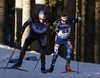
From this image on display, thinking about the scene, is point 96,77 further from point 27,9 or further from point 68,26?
point 27,9

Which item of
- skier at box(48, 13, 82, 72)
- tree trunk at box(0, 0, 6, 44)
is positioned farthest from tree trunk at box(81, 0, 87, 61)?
skier at box(48, 13, 82, 72)

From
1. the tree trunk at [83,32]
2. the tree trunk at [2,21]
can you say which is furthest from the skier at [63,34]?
the tree trunk at [83,32]

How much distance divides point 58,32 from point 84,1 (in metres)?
7.29

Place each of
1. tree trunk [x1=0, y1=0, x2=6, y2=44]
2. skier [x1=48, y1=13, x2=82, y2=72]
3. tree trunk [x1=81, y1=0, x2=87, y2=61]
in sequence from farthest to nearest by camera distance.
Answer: tree trunk [x1=81, y1=0, x2=87, y2=61] → tree trunk [x1=0, y1=0, x2=6, y2=44] → skier [x1=48, y1=13, x2=82, y2=72]

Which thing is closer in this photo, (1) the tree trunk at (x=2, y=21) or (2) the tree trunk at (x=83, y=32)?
(1) the tree trunk at (x=2, y=21)

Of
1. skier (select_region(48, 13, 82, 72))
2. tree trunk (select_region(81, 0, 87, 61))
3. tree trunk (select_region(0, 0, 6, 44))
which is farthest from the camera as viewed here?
tree trunk (select_region(81, 0, 87, 61))

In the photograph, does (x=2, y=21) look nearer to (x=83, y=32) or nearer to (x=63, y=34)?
(x=83, y=32)


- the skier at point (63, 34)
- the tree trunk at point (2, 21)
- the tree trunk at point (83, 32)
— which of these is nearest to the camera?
the skier at point (63, 34)

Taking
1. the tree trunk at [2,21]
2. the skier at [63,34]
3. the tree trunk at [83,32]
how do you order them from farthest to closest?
the tree trunk at [83,32] → the tree trunk at [2,21] → the skier at [63,34]

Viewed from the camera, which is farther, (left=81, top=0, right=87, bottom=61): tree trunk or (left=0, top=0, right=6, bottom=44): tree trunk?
(left=81, top=0, right=87, bottom=61): tree trunk

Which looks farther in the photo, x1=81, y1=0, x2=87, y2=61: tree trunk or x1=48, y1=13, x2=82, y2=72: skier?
x1=81, y1=0, x2=87, y2=61: tree trunk

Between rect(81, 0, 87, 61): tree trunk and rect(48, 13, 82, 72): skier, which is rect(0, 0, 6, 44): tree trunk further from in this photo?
rect(48, 13, 82, 72): skier

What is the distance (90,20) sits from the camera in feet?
42.4

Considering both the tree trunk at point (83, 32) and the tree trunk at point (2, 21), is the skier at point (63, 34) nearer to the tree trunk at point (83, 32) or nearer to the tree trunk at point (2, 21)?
the tree trunk at point (2, 21)
